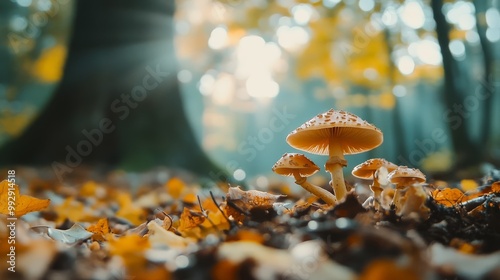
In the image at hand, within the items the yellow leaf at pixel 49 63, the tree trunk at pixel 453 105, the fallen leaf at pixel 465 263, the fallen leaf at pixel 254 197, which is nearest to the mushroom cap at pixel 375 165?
the fallen leaf at pixel 254 197

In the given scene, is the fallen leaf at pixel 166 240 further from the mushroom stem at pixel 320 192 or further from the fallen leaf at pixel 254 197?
the mushroom stem at pixel 320 192

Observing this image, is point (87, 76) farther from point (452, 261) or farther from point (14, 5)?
point (14, 5)

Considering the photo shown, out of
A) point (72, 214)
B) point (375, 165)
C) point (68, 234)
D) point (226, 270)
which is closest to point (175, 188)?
point (72, 214)

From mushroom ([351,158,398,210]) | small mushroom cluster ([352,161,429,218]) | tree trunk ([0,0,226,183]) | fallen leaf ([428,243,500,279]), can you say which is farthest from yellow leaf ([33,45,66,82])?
fallen leaf ([428,243,500,279])

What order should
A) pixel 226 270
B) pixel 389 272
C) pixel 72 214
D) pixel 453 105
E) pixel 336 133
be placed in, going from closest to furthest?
pixel 389 272
pixel 226 270
pixel 336 133
pixel 72 214
pixel 453 105

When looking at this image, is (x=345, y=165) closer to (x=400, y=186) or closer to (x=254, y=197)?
(x=400, y=186)

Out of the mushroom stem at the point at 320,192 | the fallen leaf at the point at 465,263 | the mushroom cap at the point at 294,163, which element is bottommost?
the mushroom stem at the point at 320,192
